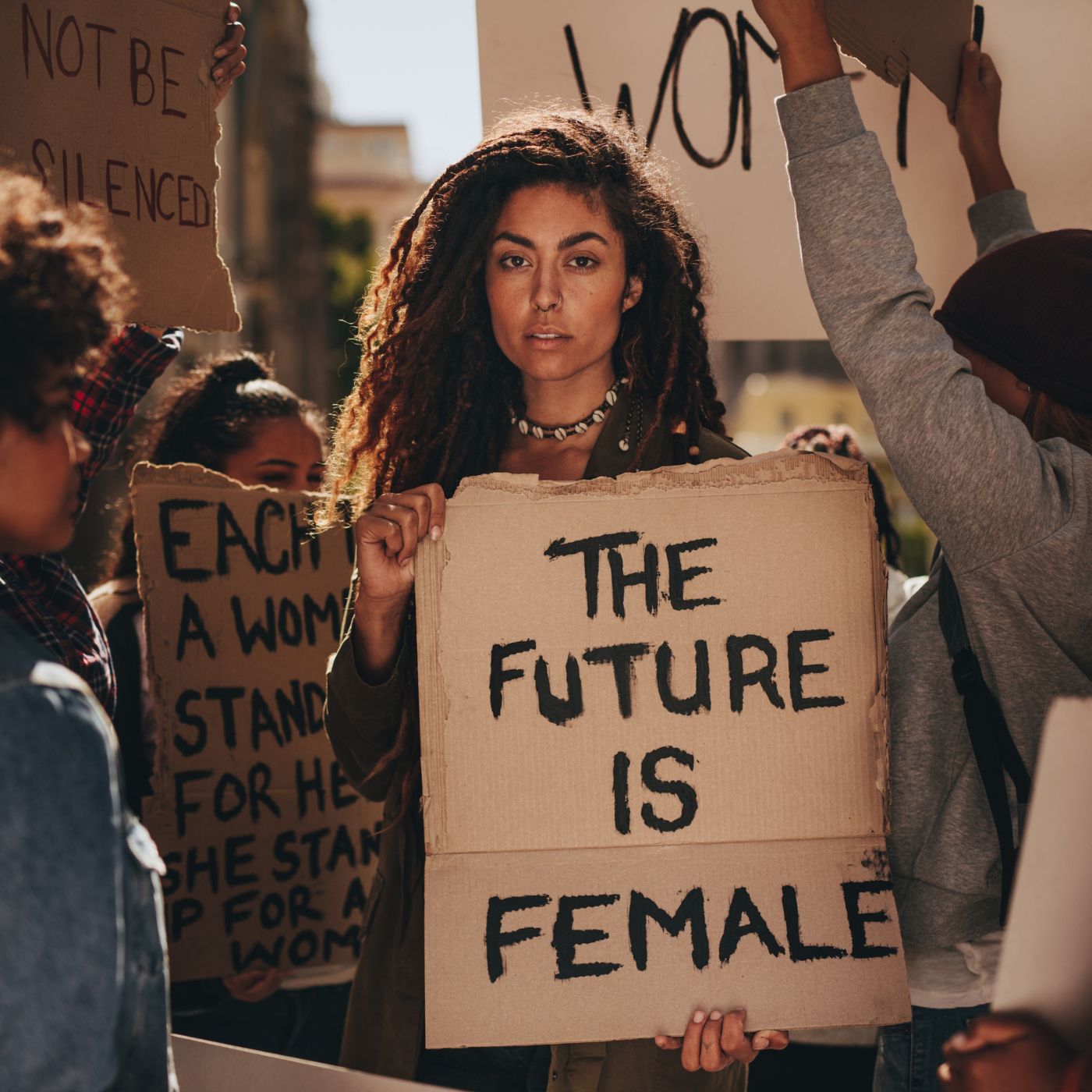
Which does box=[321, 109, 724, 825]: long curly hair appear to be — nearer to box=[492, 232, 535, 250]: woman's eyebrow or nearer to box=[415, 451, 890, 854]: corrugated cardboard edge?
box=[492, 232, 535, 250]: woman's eyebrow

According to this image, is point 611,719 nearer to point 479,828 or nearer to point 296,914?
point 479,828

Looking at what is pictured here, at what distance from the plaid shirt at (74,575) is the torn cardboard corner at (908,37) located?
3.51ft

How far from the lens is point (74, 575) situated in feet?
5.37

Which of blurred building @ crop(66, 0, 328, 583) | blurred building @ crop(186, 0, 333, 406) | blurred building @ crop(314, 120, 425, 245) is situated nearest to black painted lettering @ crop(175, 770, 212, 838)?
blurred building @ crop(66, 0, 328, 583)

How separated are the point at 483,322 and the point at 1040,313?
2.75 ft

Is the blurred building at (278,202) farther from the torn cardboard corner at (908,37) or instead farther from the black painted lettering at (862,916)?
the black painted lettering at (862,916)

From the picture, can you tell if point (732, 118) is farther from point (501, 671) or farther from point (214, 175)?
point (501, 671)

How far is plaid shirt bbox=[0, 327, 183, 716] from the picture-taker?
148 cm

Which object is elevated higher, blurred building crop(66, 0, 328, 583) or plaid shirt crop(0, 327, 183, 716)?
blurred building crop(66, 0, 328, 583)

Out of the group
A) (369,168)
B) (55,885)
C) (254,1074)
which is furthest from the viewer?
(369,168)

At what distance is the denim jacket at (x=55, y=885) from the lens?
935mm

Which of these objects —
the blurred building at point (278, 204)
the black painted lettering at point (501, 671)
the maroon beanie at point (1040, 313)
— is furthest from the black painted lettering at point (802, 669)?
the blurred building at point (278, 204)

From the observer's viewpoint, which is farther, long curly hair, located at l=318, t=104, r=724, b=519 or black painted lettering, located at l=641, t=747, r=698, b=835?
long curly hair, located at l=318, t=104, r=724, b=519

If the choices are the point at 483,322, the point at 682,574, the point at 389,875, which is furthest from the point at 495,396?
the point at 389,875
